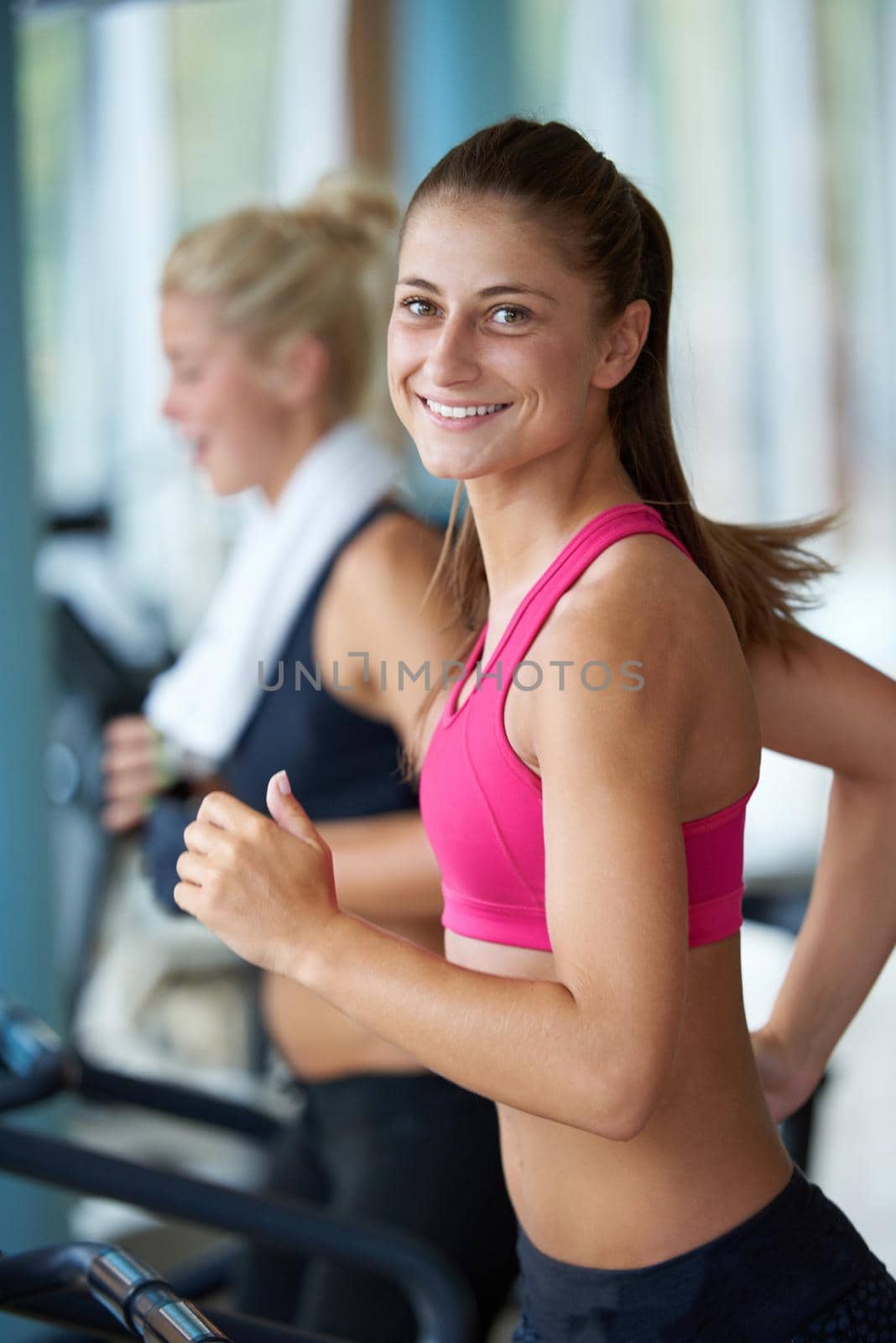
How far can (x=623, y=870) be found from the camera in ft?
2.65

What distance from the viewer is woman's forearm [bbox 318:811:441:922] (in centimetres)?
152

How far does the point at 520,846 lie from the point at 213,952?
278 cm

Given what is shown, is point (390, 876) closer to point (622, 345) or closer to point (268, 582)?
point (268, 582)

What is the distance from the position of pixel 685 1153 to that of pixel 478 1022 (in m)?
0.21

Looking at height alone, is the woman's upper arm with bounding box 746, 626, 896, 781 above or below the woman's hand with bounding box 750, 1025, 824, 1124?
above

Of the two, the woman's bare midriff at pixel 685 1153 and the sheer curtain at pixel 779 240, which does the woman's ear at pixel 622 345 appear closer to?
the woman's bare midriff at pixel 685 1153

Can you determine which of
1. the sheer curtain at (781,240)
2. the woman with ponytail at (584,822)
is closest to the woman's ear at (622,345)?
the woman with ponytail at (584,822)

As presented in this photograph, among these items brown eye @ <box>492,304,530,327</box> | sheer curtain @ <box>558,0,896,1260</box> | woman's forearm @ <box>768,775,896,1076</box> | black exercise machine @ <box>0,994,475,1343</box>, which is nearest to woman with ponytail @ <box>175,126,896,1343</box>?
brown eye @ <box>492,304,530,327</box>

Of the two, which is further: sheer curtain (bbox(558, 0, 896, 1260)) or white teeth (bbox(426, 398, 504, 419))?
sheer curtain (bbox(558, 0, 896, 1260))

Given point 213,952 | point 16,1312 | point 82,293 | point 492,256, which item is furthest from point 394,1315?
point 82,293

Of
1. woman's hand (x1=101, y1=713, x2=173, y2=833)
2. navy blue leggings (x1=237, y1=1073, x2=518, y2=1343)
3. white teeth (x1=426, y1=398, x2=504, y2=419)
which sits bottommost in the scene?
navy blue leggings (x1=237, y1=1073, x2=518, y2=1343)

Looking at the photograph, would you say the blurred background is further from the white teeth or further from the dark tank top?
the white teeth

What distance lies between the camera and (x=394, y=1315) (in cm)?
157

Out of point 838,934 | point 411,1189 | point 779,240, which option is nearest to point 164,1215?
point 411,1189
